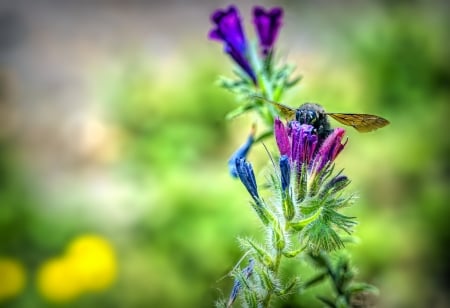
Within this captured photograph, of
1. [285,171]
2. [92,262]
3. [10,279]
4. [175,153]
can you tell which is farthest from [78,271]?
[285,171]

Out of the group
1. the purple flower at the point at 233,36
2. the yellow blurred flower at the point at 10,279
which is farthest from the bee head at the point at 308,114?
the yellow blurred flower at the point at 10,279

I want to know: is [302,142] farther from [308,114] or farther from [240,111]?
[240,111]

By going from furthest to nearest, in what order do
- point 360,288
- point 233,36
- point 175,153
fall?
point 175,153, point 233,36, point 360,288

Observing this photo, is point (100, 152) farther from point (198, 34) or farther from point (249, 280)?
point (249, 280)

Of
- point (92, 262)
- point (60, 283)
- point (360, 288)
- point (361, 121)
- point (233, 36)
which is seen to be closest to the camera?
point (361, 121)

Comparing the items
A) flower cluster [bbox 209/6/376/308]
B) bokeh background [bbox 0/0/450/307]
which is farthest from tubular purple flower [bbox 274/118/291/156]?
bokeh background [bbox 0/0/450/307]

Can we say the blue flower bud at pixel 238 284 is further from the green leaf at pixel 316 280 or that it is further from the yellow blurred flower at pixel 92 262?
the yellow blurred flower at pixel 92 262
